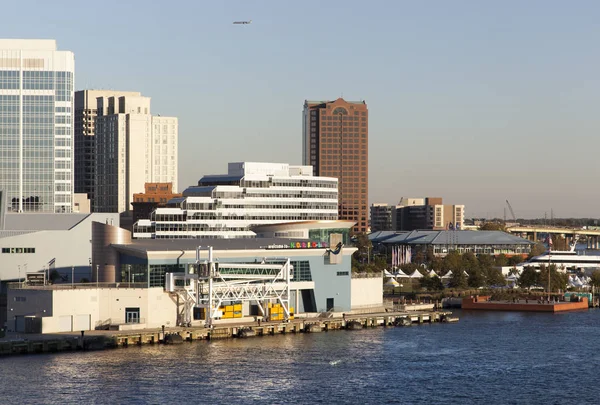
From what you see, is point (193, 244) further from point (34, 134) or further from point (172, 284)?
point (34, 134)

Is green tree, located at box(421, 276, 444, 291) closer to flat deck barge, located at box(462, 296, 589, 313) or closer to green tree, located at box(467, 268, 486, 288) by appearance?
green tree, located at box(467, 268, 486, 288)

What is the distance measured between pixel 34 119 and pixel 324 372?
11600 cm

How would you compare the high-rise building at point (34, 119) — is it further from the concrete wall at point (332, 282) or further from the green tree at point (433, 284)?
the concrete wall at point (332, 282)

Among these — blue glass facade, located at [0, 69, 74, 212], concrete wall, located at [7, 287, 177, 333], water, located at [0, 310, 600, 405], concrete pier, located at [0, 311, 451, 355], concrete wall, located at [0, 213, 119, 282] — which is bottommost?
water, located at [0, 310, 600, 405]

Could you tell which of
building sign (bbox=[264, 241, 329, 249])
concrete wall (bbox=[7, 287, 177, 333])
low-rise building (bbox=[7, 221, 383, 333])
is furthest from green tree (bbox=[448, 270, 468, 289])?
concrete wall (bbox=[7, 287, 177, 333])

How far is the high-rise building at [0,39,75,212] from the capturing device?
194500 mm

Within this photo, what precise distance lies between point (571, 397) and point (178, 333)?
131 ft

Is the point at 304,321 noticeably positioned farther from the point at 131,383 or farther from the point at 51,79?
the point at 51,79

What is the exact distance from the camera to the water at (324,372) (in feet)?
272

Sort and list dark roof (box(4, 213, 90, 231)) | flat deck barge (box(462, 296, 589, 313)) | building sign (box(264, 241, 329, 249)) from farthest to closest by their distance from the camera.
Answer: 1. flat deck barge (box(462, 296, 589, 313))
2. dark roof (box(4, 213, 90, 231))
3. building sign (box(264, 241, 329, 249))

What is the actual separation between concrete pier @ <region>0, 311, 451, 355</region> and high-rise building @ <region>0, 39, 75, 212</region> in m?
83.1

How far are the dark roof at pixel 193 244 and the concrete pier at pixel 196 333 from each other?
8.62m

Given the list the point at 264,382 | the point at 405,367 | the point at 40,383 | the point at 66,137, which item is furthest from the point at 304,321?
the point at 66,137

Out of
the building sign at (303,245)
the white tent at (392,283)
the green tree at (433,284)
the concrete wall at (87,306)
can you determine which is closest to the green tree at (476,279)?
the green tree at (433,284)
